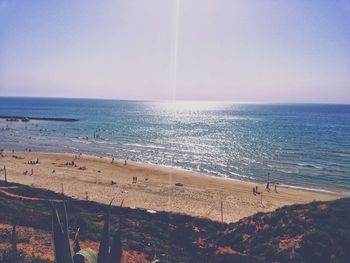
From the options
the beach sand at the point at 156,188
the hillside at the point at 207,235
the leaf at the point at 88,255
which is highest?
the leaf at the point at 88,255

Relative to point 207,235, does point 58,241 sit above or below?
above

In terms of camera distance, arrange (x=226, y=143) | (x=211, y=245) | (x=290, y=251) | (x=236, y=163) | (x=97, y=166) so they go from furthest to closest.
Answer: (x=226, y=143), (x=236, y=163), (x=97, y=166), (x=211, y=245), (x=290, y=251)

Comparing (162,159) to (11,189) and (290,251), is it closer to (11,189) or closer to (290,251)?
(11,189)

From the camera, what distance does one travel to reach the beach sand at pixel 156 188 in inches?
1014

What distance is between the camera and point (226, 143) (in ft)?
227

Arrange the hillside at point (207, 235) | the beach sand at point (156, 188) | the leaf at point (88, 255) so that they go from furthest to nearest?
the beach sand at point (156, 188) → the hillside at point (207, 235) → the leaf at point (88, 255)

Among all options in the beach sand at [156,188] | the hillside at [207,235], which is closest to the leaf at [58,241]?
the hillside at [207,235]

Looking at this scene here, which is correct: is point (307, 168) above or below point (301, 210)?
below

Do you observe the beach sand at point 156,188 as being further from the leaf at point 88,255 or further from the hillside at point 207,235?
the leaf at point 88,255

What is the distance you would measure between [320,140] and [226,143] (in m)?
21.3

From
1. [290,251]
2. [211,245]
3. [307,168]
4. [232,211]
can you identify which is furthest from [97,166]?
[290,251]

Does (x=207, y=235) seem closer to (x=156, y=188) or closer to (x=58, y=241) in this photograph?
(x=58, y=241)

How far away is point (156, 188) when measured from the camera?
1240 inches

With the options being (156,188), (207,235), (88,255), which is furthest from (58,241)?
(156,188)
